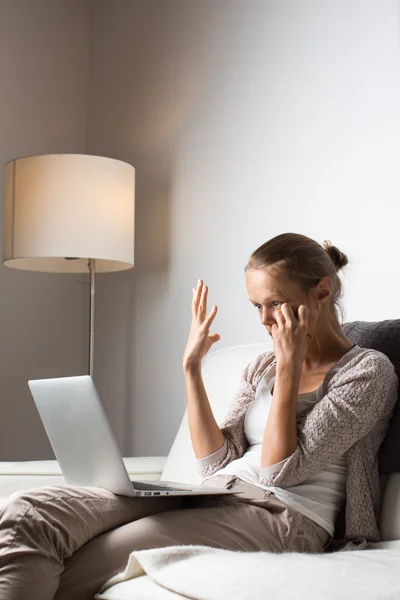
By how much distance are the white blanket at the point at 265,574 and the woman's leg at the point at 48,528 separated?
10 centimetres

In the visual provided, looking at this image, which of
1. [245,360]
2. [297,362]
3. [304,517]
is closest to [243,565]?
[304,517]

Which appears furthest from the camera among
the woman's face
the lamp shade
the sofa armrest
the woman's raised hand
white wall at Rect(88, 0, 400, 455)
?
the lamp shade

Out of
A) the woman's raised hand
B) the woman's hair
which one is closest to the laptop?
the woman's raised hand

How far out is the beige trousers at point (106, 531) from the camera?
4.06ft

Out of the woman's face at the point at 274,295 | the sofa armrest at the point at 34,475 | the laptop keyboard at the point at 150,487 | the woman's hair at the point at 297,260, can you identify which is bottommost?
the sofa armrest at the point at 34,475

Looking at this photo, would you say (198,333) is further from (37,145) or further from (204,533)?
(37,145)

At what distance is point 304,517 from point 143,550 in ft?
1.13

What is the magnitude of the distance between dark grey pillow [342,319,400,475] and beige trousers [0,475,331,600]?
189mm

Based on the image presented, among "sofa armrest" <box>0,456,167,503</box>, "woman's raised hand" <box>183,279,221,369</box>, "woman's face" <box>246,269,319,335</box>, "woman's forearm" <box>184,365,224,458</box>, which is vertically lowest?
"sofa armrest" <box>0,456,167,503</box>

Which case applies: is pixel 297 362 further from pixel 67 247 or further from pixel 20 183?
pixel 20 183

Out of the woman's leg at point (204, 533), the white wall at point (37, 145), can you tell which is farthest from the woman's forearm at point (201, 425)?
the white wall at point (37, 145)

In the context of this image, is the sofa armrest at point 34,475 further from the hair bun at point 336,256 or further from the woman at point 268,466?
the hair bun at point 336,256

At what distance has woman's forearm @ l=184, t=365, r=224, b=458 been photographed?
175cm

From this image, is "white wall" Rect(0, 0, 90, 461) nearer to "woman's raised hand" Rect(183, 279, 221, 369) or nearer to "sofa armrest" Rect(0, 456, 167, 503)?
"sofa armrest" Rect(0, 456, 167, 503)
